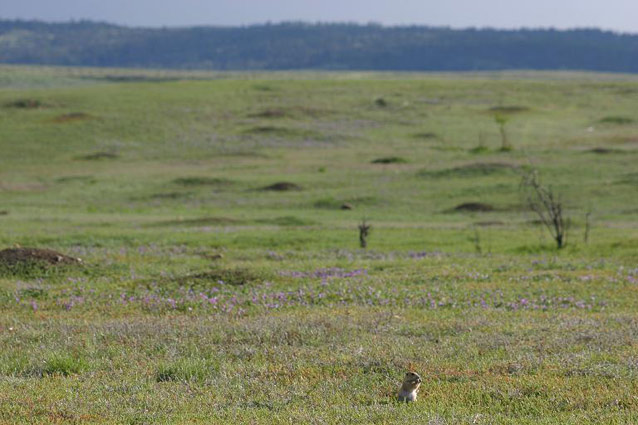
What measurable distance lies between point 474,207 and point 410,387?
32991 millimetres

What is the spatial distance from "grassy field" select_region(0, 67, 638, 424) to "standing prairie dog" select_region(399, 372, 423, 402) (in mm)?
154

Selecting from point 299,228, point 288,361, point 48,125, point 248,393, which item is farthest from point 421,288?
point 48,125

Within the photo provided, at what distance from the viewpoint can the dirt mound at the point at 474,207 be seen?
40719 millimetres

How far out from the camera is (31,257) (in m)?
19.6

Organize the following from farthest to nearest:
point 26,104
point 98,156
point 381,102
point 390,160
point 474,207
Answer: point 381,102
point 26,104
point 98,156
point 390,160
point 474,207

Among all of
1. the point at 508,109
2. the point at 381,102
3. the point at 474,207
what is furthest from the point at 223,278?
the point at 381,102

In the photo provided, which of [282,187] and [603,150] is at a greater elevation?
[603,150]

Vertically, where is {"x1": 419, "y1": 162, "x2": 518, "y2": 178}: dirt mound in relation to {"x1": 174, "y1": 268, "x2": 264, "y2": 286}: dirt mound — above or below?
below

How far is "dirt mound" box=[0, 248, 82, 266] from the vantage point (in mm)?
19438

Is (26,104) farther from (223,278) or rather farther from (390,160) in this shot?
(223,278)

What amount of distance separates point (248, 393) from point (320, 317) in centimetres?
460

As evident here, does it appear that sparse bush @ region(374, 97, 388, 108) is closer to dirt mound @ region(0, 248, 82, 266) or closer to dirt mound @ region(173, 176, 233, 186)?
dirt mound @ region(173, 176, 233, 186)

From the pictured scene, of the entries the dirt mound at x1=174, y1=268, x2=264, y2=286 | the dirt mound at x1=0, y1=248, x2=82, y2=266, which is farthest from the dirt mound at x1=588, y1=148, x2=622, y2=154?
the dirt mound at x1=0, y1=248, x2=82, y2=266

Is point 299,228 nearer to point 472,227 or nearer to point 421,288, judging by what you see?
point 472,227
